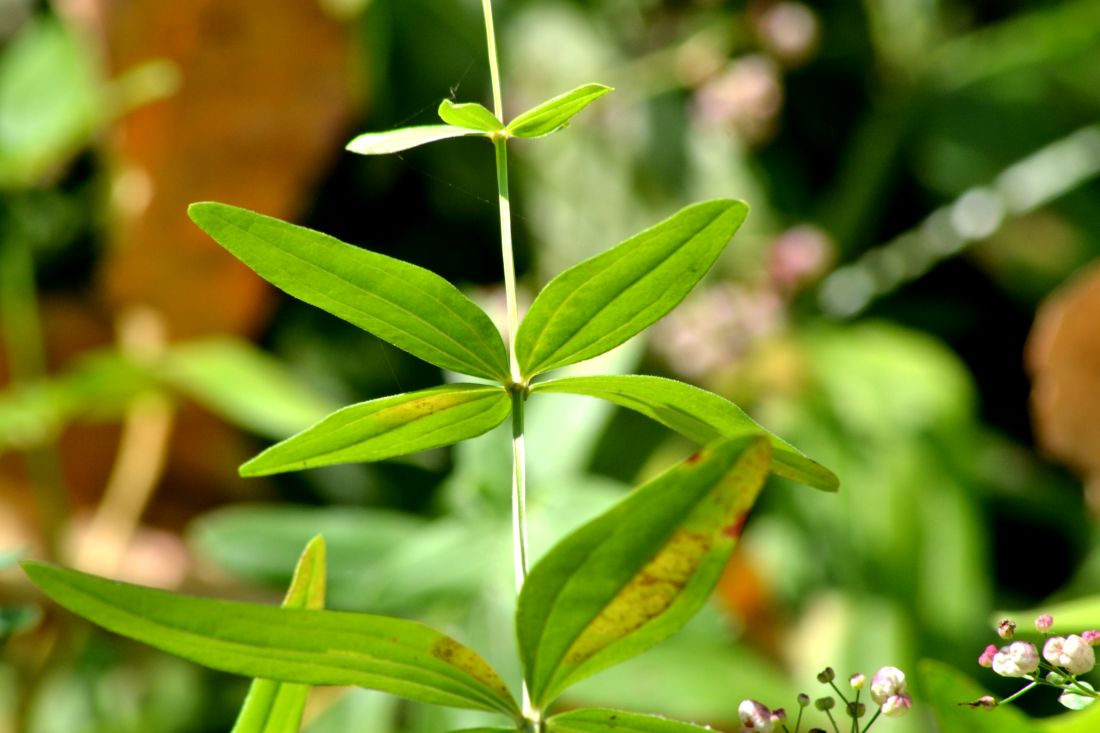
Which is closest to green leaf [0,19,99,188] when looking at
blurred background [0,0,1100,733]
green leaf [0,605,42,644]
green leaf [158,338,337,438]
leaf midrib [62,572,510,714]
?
blurred background [0,0,1100,733]

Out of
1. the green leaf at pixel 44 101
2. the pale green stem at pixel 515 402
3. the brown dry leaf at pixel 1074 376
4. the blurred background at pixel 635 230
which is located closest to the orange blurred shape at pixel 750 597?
the blurred background at pixel 635 230

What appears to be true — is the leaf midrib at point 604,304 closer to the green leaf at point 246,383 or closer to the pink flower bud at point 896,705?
the pink flower bud at point 896,705

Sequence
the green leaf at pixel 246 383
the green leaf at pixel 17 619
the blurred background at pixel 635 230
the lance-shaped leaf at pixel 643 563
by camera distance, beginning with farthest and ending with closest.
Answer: the blurred background at pixel 635 230, the green leaf at pixel 246 383, the green leaf at pixel 17 619, the lance-shaped leaf at pixel 643 563

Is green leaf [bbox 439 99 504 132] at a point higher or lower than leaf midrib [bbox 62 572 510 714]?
higher

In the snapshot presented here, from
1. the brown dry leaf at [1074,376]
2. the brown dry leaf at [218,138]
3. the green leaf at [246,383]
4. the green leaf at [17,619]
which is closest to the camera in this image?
the green leaf at [17,619]

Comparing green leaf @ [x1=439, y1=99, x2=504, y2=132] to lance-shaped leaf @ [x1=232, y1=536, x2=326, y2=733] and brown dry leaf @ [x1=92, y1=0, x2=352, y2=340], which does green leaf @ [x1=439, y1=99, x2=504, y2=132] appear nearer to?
lance-shaped leaf @ [x1=232, y1=536, x2=326, y2=733]

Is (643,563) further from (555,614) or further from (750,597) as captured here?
(750,597)

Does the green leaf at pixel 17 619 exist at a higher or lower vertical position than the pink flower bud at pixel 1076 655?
higher

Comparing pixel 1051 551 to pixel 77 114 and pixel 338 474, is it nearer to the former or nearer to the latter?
pixel 338 474
